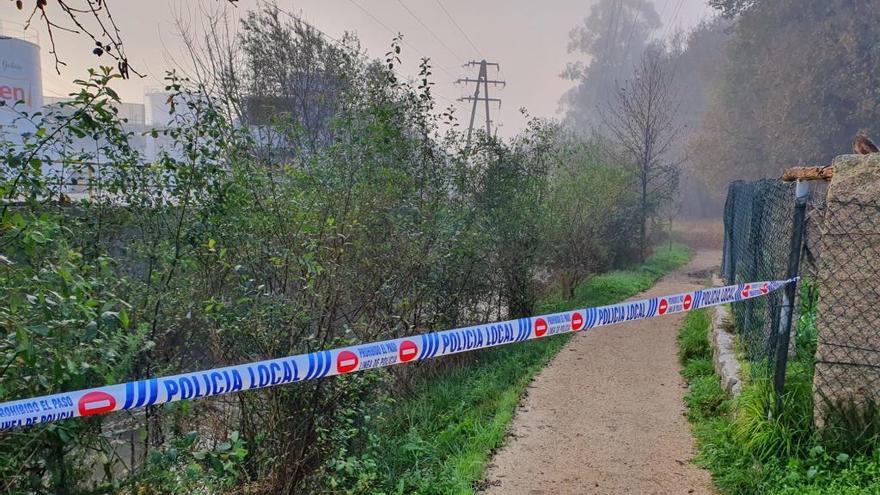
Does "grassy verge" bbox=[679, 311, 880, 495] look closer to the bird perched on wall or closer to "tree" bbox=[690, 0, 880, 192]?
the bird perched on wall

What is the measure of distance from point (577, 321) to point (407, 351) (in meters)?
1.36

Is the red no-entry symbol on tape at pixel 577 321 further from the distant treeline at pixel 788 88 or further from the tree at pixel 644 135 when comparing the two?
the distant treeline at pixel 788 88

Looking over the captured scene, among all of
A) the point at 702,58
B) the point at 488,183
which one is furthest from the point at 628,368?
the point at 702,58

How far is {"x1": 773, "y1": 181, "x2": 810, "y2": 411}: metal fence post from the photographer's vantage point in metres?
3.73

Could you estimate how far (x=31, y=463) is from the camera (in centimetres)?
279

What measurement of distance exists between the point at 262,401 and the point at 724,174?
32.5 meters

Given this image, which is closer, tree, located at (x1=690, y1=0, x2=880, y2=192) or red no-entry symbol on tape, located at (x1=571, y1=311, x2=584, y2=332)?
red no-entry symbol on tape, located at (x1=571, y1=311, x2=584, y2=332)

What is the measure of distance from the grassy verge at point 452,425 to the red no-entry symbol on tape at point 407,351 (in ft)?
3.46

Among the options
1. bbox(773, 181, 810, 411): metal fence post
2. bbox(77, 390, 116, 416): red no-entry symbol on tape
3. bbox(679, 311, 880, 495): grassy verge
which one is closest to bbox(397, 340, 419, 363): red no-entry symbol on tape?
bbox(77, 390, 116, 416): red no-entry symbol on tape

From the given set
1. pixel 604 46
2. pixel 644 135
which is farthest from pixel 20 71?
pixel 604 46

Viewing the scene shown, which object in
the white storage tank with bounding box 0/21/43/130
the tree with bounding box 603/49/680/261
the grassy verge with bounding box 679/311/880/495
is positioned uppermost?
the white storage tank with bounding box 0/21/43/130

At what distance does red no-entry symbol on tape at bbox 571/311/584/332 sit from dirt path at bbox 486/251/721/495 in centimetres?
107

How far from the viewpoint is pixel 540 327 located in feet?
12.6

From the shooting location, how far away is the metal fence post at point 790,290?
373 centimetres
